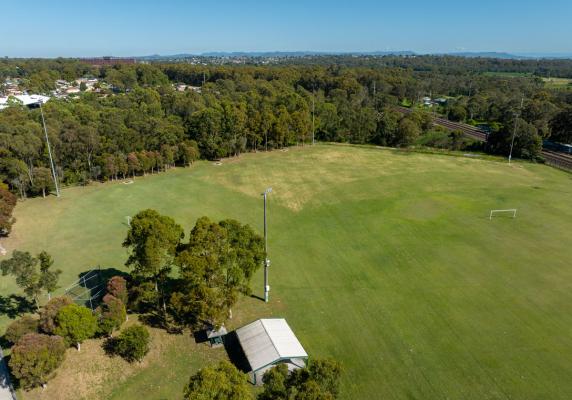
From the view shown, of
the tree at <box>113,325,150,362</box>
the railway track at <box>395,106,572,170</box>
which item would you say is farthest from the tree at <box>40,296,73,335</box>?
the railway track at <box>395,106,572,170</box>

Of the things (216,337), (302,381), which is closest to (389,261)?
(216,337)

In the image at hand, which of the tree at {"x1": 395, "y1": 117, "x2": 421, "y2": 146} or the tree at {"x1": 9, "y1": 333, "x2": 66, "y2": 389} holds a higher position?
the tree at {"x1": 395, "y1": 117, "x2": 421, "y2": 146}

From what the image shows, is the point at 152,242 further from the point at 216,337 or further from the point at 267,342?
the point at 267,342

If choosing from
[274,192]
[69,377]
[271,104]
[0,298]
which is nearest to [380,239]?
[274,192]

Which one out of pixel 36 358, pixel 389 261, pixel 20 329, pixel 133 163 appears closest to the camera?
pixel 36 358

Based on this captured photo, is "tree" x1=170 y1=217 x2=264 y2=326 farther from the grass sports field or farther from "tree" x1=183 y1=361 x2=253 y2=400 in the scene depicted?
"tree" x1=183 y1=361 x2=253 y2=400

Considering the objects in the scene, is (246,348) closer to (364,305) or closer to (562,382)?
(364,305)

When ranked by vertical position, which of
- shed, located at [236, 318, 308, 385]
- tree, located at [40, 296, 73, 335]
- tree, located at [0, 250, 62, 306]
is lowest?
shed, located at [236, 318, 308, 385]
